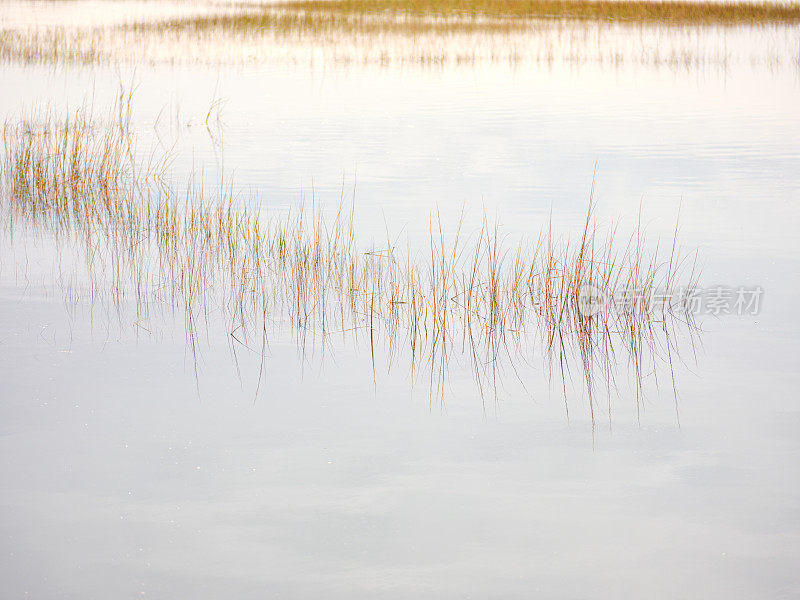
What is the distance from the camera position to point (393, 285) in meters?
4.95

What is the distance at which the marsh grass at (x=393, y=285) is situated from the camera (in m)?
4.40

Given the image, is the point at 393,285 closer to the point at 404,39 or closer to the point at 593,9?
the point at 404,39

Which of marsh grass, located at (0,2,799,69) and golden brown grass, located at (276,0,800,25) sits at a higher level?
golden brown grass, located at (276,0,800,25)

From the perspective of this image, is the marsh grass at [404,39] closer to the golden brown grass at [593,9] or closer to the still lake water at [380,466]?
the golden brown grass at [593,9]

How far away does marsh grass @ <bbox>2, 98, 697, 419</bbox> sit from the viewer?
4.40 metres

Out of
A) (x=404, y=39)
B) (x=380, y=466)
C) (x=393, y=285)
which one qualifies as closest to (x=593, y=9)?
(x=404, y=39)

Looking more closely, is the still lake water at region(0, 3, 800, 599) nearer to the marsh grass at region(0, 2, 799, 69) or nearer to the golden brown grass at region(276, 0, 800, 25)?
the marsh grass at region(0, 2, 799, 69)

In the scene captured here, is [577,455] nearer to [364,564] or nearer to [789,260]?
[364,564]

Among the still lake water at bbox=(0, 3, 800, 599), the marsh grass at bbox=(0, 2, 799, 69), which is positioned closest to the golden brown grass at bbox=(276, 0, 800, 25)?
the marsh grass at bbox=(0, 2, 799, 69)

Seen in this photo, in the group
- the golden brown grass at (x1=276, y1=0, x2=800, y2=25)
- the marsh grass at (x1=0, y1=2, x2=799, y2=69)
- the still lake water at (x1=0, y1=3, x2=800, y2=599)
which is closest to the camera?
the still lake water at (x1=0, y1=3, x2=800, y2=599)

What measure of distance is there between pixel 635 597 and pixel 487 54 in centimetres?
1585

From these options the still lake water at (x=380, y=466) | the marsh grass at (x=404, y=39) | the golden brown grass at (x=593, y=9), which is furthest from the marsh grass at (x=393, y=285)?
the golden brown grass at (x=593, y=9)

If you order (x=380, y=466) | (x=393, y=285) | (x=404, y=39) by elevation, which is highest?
(x=404, y=39)

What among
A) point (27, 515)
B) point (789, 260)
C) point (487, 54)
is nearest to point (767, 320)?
point (789, 260)
